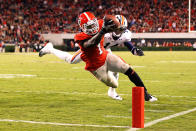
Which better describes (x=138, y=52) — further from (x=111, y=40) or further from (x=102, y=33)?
(x=102, y=33)

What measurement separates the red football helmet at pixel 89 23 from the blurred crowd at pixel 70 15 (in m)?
31.2

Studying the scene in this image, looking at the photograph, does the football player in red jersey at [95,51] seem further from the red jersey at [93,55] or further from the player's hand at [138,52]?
the player's hand at [138,52]

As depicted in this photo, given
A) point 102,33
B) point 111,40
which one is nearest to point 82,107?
point 111,40

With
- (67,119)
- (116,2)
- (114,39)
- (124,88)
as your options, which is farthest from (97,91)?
(116,2)

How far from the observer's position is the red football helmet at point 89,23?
210 inches

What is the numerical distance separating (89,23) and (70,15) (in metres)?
35.9

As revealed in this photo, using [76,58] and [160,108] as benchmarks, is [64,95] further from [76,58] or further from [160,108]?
[160,108]

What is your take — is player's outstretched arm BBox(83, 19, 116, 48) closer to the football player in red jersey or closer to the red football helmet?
the football player in red jersey

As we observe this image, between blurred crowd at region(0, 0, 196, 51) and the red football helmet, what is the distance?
3119 centimetres

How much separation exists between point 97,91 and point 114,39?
65.2 inches

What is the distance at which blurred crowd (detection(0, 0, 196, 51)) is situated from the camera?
3781cm

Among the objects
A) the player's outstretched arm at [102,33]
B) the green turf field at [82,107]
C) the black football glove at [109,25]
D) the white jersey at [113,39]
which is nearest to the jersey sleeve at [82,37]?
the player's outstretched arm at [102,33]

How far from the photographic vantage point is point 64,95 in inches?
300

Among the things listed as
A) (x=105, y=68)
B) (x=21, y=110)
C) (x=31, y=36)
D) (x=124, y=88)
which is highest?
(x=105, y=68)
